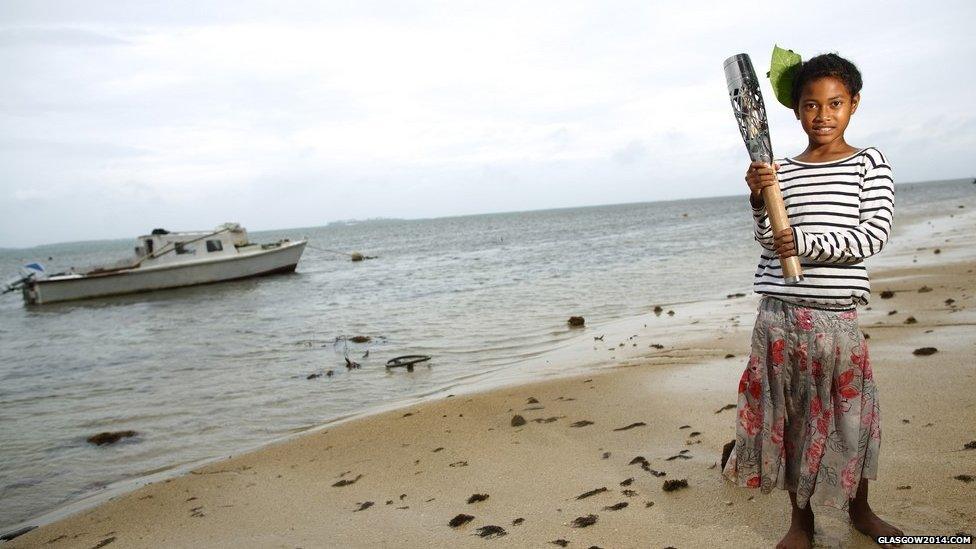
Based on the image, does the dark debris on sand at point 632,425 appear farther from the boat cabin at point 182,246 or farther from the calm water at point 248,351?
the boat cabin at point 182,246

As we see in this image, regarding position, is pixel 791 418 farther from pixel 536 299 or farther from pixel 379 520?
pixel 536 299

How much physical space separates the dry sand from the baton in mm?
1580

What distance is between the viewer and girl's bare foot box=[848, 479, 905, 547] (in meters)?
2.67

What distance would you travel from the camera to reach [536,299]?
1620cm

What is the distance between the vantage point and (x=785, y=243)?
2.28 m

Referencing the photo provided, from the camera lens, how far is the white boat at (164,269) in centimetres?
2589

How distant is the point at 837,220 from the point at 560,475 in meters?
2.45

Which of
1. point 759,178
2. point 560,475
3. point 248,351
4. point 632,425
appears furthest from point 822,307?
point 248,351

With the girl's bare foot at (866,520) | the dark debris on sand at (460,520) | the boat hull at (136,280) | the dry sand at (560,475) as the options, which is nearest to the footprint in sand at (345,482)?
the dry sand at (560,475)

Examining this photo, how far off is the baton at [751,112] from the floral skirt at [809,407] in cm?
30

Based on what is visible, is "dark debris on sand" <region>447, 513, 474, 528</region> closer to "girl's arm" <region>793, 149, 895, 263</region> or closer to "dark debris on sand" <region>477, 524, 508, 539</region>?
"dark debris on sand" <region>477, 524, 508, 539</region>

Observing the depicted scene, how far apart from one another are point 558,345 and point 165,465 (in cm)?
594

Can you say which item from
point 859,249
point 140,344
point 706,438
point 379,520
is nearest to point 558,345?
point 706,438

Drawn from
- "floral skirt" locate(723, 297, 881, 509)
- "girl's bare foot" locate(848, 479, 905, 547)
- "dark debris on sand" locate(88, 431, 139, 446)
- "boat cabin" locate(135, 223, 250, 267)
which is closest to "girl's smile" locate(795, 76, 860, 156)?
"floral skirt" locate(723, 297, 881, 509)
